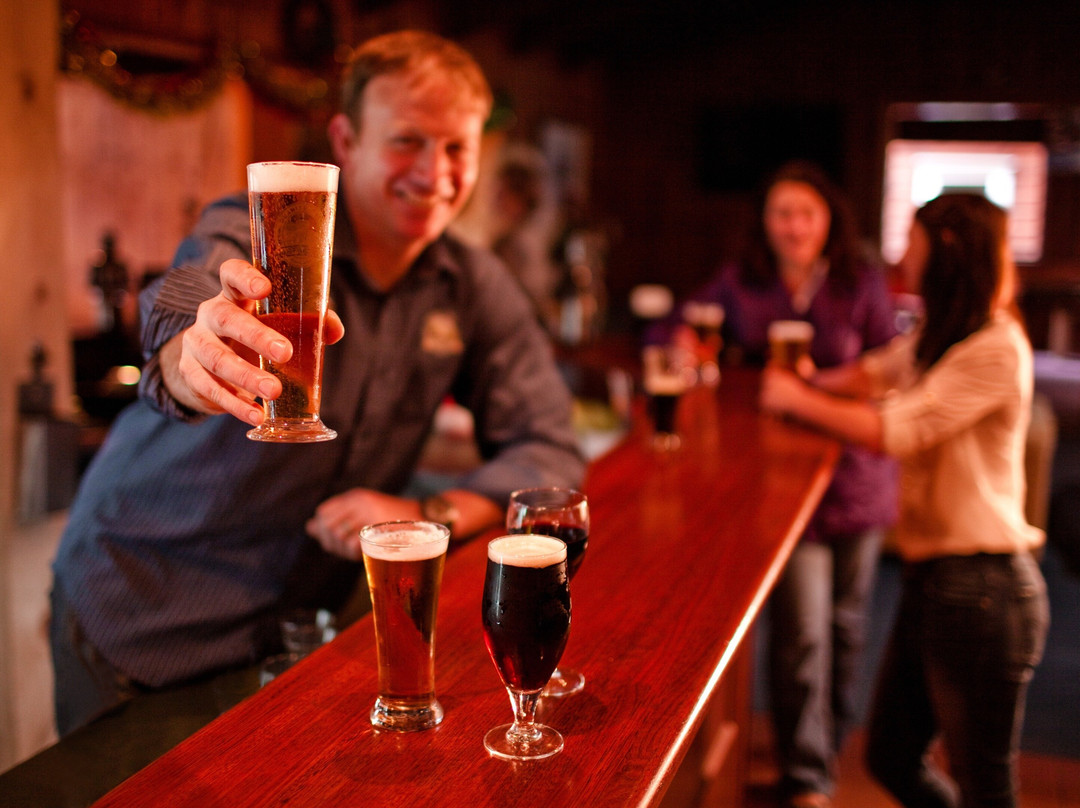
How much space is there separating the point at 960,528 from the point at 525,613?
142 cm

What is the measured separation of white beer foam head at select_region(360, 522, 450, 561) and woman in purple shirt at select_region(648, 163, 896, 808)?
6.13 ft

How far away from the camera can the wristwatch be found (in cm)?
170

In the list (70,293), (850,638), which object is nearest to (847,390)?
(850,638)

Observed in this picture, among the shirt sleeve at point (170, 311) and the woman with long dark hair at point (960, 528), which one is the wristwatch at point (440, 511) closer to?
the shirt sleeve at point (170, 311)

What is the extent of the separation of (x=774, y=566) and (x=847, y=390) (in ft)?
4.60

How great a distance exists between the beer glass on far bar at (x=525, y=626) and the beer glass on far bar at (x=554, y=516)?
22cm

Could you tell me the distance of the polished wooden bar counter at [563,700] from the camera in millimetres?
888

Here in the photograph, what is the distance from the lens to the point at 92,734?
149cm

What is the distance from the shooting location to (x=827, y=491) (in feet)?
9.16

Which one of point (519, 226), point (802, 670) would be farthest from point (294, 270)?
point (519, 226)

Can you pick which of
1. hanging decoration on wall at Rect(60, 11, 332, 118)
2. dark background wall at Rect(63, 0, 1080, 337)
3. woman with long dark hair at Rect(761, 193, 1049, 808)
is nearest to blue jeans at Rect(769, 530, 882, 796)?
woman with long dark hair at Rect(761, 193, 1049, 808)

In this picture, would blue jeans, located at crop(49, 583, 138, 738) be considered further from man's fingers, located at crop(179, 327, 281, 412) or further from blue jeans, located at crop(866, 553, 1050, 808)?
blue jeans, located at crop(866, 553, 1050, 808)

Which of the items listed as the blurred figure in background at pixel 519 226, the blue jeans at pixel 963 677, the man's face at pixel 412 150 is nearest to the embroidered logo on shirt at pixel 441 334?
the man's face at pixel 412 150

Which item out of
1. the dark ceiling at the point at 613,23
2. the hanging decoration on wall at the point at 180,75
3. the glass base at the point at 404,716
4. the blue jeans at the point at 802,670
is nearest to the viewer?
the glass base at the point at 404,716
